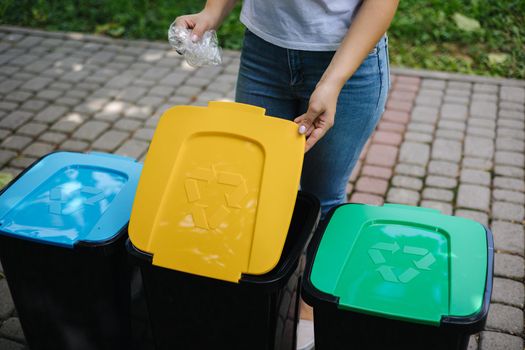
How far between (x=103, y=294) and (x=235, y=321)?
519 millimetres

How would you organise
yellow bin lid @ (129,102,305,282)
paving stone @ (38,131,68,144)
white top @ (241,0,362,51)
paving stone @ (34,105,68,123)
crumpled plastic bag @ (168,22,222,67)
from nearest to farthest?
yellow bin lid @ (129,102,305,282), white top @ (241,0,362,51), crumpled plastic bag @ (168,22,222,67), paving stone @ (38,131,68,144), paving stone @ (34,105,68,123)

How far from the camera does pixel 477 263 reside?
1727 millimetres

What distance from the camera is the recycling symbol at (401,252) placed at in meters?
1.69

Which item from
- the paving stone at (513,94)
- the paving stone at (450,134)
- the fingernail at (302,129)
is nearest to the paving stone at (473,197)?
the paving stone at (450,134)

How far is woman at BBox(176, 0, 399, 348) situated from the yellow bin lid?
142 millimetres

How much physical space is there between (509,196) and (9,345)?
2.96 metres

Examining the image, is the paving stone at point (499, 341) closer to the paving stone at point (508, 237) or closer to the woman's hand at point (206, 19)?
the paving stone at point (508, 237)

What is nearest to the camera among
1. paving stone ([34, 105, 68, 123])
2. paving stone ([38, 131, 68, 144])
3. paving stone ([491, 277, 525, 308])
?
paving stone ([491, 277, 525, 308])

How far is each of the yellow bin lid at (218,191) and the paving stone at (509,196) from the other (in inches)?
91.8

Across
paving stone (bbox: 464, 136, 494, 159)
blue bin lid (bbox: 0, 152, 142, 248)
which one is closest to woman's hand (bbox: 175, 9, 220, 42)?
blue bin lid (bbox: 0, 152, 142, 248)

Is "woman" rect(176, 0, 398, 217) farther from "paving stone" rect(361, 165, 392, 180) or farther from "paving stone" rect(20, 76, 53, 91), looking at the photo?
"paving stone" rect(20, 76, 53, 91)

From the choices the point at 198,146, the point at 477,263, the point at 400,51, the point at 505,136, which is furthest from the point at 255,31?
the point at 400,51

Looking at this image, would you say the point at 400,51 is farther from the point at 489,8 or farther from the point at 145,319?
the point at 145,319

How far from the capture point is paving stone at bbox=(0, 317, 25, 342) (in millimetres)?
2641
